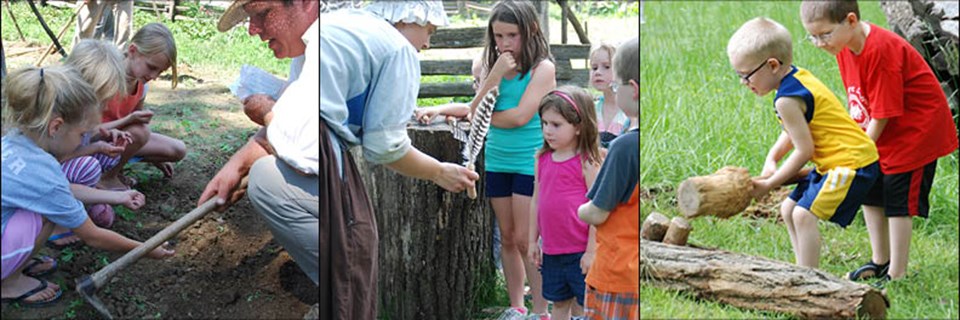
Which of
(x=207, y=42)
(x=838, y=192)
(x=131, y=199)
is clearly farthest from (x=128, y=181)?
(x=838, y=192)

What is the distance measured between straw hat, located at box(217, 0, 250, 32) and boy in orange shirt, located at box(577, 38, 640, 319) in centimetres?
120

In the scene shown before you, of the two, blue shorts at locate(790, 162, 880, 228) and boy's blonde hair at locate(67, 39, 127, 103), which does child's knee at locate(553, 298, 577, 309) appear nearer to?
blue shorts at locate(790, 162, 880, 228)

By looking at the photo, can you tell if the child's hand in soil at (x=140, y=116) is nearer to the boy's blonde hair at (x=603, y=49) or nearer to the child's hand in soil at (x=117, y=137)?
the child's hand in soil at (x=117, y=137)

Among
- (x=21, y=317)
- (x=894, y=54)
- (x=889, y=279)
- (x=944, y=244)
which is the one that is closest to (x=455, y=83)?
(x=21, y=317)

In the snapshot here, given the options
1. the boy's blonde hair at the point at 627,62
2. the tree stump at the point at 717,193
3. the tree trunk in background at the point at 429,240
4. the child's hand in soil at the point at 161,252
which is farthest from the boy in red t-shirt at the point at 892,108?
the child's hand in soil at the point at 161,252

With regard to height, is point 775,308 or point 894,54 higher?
point 894,54

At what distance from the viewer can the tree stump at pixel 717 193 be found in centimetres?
516

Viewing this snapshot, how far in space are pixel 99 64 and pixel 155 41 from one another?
0.60 feet

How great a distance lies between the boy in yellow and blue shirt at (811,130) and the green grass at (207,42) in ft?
6.25

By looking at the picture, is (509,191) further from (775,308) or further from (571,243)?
(775,308)

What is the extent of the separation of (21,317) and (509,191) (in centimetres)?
155

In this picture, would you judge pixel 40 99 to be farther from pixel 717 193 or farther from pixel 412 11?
pixel 717 193

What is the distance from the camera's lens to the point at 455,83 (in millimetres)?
3727

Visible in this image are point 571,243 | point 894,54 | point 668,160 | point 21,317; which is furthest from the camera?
point 668,160
